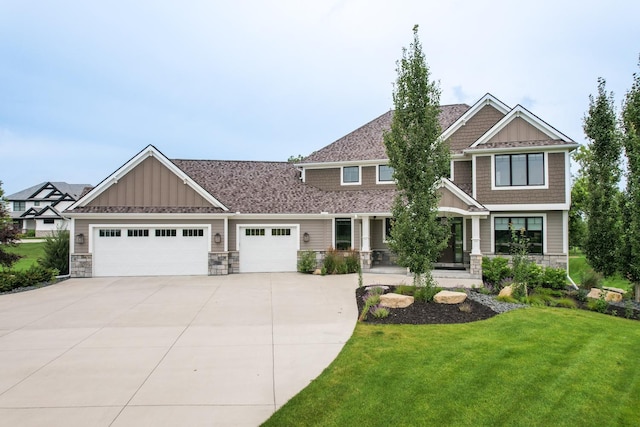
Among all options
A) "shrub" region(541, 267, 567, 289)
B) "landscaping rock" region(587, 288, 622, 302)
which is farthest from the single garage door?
"landscaping rock" region(587, 288, 622, 302)

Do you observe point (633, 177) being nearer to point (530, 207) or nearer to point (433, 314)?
point (530, 207)

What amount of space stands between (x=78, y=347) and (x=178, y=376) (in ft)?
9.12

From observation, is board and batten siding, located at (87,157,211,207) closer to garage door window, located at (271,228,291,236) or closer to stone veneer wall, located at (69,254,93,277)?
stone veneer wall, located at (69,254,93,277)

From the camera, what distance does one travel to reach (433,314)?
8617 millimetres

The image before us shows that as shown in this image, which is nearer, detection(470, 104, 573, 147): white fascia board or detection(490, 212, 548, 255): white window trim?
detection(470, 104, 573, 147): white fascia board

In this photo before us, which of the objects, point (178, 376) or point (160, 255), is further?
point (160, 255)

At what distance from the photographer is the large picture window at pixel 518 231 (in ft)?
49.9

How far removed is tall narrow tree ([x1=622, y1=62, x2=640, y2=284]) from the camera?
10.6 m

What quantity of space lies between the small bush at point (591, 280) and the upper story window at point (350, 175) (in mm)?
10499

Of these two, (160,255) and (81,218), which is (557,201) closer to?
(160,255)

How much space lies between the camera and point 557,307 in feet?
31.5

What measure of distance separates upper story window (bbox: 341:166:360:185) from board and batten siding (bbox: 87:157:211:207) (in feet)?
25.1

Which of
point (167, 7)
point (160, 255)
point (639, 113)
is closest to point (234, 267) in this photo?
point (160, 255)

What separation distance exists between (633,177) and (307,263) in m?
12.1
